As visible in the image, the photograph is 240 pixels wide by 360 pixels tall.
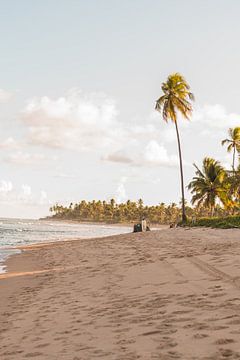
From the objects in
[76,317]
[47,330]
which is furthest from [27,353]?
[76,317]

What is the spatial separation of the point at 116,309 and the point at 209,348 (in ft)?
8.90

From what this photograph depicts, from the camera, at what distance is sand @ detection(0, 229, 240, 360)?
165 inches

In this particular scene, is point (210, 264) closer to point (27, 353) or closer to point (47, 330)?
point (47, 330)

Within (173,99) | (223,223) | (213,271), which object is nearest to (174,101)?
(173,99)

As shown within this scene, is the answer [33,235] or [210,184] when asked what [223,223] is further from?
[33,235]

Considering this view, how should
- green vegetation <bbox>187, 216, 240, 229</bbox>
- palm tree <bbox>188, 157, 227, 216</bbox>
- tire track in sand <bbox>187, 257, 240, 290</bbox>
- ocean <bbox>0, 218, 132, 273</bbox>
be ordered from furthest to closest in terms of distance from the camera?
palm tree <bbox>188, 157, 227, 216</bbox>
ocean <bbox>0, 218, 132, 273</bbox>
green vegetation <bbox>187, 216, 240, 229</bbox>
tire track in sand <bbox>187, 257, 240, 290</bbox>

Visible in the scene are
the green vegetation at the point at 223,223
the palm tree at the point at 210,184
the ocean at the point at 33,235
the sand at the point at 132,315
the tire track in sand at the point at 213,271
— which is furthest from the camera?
the palm tree at the point at 210,184

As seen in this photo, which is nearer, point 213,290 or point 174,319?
point 174,319

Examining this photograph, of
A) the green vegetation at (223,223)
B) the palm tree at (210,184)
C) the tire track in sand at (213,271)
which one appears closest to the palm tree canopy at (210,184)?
the palm tree at (210,184)

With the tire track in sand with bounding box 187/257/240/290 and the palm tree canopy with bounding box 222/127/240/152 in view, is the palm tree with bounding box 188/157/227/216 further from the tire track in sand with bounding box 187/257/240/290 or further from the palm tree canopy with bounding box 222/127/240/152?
the tire track in sand with bounding box 187/257/240/290

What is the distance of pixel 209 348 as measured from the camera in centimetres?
389

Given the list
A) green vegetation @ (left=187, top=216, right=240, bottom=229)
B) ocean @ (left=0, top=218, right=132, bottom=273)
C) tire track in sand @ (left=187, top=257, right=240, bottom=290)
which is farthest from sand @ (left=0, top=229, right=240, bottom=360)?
green vegetation @ (left=187, top=216, right=240, bottom=229)

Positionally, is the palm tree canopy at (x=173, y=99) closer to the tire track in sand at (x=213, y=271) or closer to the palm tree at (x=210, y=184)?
the palm tree at (x=210, y=184)

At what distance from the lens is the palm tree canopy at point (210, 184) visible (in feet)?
156
